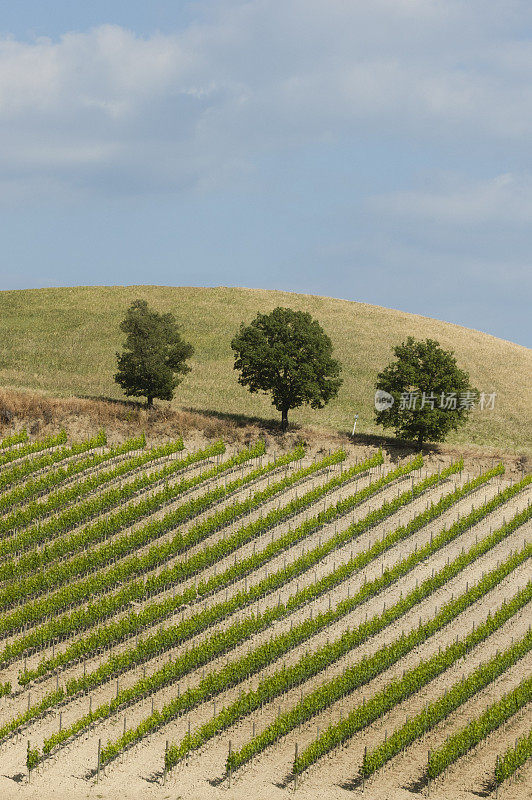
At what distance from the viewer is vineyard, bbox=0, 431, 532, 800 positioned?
108 ft

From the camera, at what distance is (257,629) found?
41375 mm

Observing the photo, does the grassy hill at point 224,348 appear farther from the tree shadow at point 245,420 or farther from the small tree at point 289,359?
the small tree at point 289,359

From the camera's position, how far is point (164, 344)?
71.8 metres

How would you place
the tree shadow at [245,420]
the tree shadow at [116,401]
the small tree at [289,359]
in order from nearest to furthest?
the small tree at [289,359] → the tree shadow at [245,420] → the tree shadow at [116,401]

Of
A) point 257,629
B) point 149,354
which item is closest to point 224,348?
point 149,354

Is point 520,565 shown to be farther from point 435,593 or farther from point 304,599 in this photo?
point 304,599

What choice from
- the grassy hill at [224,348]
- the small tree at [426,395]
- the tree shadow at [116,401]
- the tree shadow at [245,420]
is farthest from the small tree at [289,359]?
the tree shadow at [116,401]

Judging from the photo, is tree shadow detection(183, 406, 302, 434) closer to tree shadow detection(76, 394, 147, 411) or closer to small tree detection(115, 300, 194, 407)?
small tree detection(115, 300, 194, 407)

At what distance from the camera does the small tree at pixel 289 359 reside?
68.4m

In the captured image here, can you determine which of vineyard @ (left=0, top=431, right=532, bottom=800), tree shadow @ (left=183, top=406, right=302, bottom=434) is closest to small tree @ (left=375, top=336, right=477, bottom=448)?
vineyard @ (left=0, top=431, right=532, bottom=800)

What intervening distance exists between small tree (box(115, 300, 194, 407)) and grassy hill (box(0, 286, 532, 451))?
23.0 ft

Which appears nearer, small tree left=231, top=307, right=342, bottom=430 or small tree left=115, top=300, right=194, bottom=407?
small tree left=231, top=307, right=342, bottom=430

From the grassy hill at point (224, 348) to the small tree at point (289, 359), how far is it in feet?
32.5

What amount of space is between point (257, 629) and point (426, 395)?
109ft
